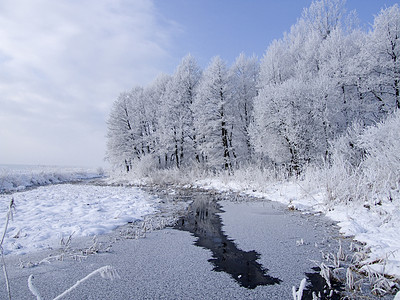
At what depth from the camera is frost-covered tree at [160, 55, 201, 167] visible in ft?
71.2

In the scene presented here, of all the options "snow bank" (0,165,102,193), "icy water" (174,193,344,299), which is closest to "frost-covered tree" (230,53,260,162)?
"icy water" (174,193,344,299)

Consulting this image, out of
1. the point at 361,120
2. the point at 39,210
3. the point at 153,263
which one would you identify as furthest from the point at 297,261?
the point at 361,120

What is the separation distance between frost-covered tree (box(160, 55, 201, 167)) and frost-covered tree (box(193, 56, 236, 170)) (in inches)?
94.7

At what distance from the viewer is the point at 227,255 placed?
3213 millimetres

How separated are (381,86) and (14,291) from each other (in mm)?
19041

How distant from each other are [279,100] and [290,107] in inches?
32.8

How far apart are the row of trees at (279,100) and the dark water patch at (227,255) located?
702cm

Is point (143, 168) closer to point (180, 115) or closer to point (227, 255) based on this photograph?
point (180, 115)

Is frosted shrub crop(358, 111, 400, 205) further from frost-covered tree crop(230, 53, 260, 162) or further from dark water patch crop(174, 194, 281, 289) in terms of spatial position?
frost-covered tree crop(230, 53, 260, 162)

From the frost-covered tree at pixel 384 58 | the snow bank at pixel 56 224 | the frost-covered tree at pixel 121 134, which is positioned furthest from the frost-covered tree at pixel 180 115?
the snow bank at pixel 56 224

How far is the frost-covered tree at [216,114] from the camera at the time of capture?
18.6m

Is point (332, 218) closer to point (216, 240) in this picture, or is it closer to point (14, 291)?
point (216, 240)

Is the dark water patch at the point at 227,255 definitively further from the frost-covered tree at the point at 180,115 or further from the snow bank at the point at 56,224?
the frost-covered tree at the point at 180,115

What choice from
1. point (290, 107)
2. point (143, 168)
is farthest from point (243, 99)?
point (143, 168)
